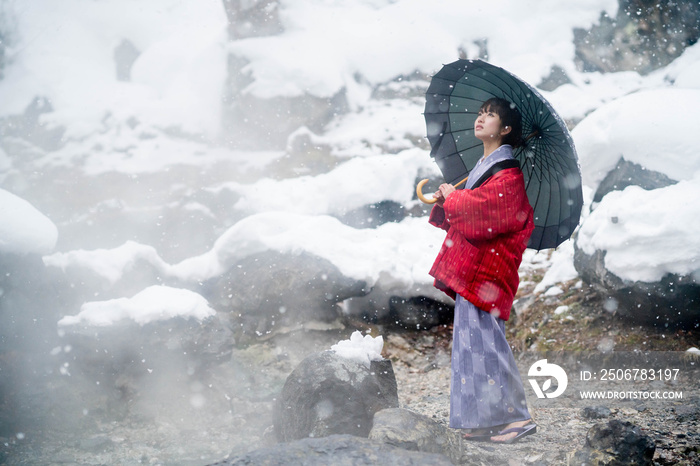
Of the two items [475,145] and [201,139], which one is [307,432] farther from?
[201,139]

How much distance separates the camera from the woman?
2002mm

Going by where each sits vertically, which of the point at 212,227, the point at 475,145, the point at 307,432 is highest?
the point at 212,227

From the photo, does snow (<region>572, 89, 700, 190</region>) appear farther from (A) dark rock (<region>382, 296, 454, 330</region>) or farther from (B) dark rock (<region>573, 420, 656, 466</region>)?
(B) dark rock (<region>573, 420, 656, 466</region>)

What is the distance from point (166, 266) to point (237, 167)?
2953mm

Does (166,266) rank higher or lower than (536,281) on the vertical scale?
higher

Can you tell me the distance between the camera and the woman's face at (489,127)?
2176 millimetres

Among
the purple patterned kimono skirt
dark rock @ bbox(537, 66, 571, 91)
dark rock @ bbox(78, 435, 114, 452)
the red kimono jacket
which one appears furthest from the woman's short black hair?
dark rock @ bbox(537, 66, 571, 91)

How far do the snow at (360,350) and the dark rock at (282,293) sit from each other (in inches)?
70.2

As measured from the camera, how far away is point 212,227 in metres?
5.54

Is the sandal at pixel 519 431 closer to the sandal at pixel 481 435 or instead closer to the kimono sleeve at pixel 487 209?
the sandal at pixel 481 435

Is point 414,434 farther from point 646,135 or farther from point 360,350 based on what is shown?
point 646,135

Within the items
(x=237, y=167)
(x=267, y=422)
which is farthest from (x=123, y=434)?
(x=237, y=167)

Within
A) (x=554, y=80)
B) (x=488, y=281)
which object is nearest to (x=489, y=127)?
(x=488, y=281)

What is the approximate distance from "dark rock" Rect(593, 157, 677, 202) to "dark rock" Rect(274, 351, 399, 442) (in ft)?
9.33
